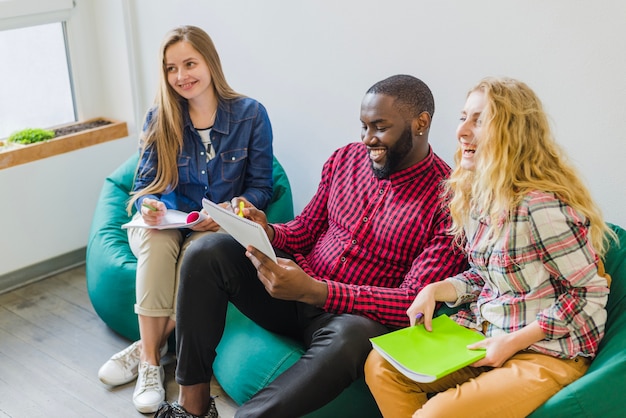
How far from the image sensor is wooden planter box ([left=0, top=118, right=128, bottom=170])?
126 inches

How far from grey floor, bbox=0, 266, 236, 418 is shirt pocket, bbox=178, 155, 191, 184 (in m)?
0.65

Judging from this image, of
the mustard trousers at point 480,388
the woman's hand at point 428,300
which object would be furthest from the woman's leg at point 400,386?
the woman's hand at point 428,300

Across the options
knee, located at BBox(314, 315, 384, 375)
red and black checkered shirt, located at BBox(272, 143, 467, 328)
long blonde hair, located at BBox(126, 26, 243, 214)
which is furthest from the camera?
long blonde hair, located at BBox(126, 26, 243, 214)

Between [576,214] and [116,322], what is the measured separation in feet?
5.64

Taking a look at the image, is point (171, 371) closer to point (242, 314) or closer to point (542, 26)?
point (242, 314)

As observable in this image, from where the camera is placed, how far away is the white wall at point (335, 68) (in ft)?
7.22

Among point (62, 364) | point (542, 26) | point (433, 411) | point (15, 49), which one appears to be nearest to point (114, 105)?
point (15, 49)

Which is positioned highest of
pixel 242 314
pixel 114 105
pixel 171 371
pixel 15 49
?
pixel 15 49

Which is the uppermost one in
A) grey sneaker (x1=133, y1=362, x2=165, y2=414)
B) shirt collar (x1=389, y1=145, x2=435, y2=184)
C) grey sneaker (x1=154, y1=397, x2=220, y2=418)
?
shirt collar (x1=389, y1=145, x2=435, y2=184)

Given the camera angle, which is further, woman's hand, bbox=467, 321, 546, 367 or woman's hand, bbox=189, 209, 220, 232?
woman's hand, bbox=189, 209, 220, 232

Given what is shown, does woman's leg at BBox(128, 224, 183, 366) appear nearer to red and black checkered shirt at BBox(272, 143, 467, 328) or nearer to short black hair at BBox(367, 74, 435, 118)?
red and black checkered shirt at BBox(272, 143, 467, 328)

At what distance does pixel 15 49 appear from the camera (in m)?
3.37

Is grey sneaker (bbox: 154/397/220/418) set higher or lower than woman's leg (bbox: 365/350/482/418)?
lower

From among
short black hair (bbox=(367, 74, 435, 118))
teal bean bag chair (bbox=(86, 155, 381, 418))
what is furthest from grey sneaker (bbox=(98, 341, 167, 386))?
short black hair (bbox=(367, 74, 435, 118))
